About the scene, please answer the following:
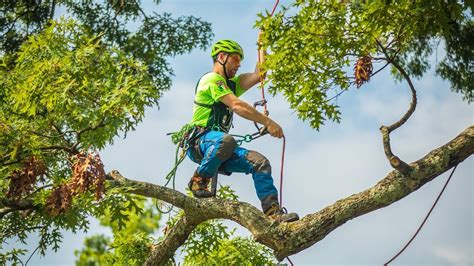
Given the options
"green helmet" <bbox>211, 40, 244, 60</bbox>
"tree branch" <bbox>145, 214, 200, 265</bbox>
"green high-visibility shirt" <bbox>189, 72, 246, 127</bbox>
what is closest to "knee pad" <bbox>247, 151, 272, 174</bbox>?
"green high-visibility shirt" <bbox>189, 72, 246, 127</bbox>

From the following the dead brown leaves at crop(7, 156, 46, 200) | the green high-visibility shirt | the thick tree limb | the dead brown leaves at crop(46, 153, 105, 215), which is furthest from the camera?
the dead brown leaves at crop(7, 156, 46, 200)

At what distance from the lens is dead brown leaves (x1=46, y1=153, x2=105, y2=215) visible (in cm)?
779

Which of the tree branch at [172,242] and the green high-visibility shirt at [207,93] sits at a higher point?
the green high-visibility shirt at [207,93]

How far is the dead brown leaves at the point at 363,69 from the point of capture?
8297 millimetres

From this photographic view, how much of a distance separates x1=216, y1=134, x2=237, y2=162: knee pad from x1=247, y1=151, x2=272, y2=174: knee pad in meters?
0.17

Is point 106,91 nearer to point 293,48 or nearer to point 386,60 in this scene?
point 293,48

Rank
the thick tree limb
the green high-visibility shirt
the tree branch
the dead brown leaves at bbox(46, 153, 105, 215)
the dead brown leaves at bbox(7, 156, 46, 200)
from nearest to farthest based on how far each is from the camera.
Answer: the thick tree limb < the dead brown leaves at bbox(46, 153, 105, 215) < the green high-visibility shirt < the dead brown leaves at bbox(7, 156, 46, 200) < the tree branch

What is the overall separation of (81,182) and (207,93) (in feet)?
4.16

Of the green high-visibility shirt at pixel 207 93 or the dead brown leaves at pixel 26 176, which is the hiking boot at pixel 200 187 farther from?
the dead brown leaves at pixel 26 176

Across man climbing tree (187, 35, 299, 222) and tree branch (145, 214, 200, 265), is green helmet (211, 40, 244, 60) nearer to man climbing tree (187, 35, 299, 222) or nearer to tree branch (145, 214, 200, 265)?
man climbing tree (187, 35, 299, 222)

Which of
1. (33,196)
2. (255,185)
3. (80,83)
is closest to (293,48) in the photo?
(255,185)

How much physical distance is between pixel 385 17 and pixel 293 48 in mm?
790

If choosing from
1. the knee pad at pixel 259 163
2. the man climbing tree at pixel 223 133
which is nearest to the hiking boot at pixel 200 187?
the man climbing tree at pixel 223 133

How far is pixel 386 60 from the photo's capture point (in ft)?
25.9
